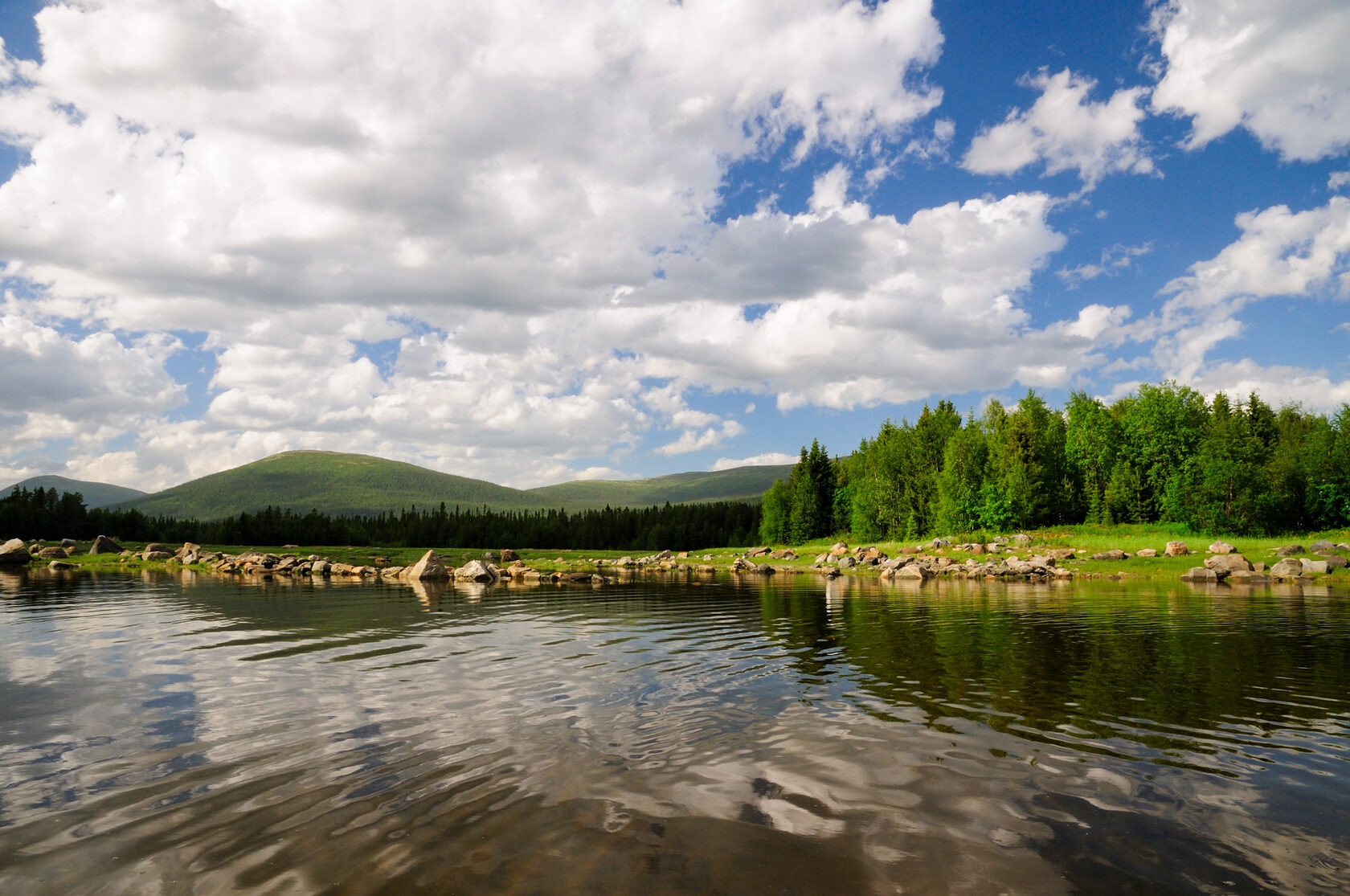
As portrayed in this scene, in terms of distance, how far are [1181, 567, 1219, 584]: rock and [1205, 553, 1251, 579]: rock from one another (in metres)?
0.59

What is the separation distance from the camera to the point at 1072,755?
9.47 metres

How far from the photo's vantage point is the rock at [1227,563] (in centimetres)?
4694

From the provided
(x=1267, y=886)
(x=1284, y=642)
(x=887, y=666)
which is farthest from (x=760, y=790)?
(x=1284, y=642)

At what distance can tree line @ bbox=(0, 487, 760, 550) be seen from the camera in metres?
142

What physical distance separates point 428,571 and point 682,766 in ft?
192

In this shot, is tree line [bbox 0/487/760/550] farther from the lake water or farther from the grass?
the lake water

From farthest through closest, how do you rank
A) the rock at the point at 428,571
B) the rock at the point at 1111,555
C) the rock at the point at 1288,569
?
the rock at the point at 428,571
the rock at the point at 1111,555
the rock at the point at 1288,569

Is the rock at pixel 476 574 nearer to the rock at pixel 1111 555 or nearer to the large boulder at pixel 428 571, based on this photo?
the large boulder at pixel 428 571

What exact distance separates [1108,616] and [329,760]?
93.3 feet

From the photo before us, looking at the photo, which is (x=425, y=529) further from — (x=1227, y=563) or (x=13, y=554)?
(x=1227, y=563)

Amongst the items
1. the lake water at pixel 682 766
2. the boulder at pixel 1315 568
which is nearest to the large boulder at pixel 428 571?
the lake water at pixel 682 766

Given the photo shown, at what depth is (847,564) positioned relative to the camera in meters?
71.1

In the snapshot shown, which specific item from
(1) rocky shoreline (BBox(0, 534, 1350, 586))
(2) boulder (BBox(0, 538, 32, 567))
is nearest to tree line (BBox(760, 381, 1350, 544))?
(1) rocky shoreline (BBox(0, 534, 1350, 586))

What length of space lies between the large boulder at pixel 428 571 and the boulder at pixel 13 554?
166ft
